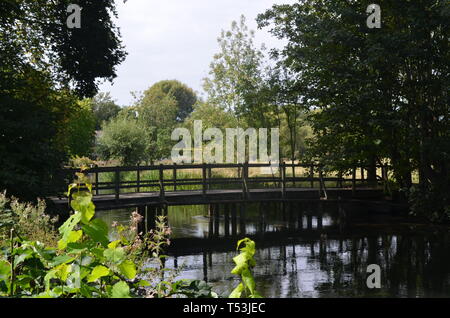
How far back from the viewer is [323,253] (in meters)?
17.0

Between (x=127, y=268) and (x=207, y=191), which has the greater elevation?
(x=127, y=268)

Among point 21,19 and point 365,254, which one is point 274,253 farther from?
point 21,19

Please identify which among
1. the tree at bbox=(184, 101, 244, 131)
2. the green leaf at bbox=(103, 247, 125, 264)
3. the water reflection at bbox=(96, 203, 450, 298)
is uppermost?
the tree at bbox=(184, 101, 244, 131)

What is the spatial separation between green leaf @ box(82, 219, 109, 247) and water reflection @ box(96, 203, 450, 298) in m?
8.73

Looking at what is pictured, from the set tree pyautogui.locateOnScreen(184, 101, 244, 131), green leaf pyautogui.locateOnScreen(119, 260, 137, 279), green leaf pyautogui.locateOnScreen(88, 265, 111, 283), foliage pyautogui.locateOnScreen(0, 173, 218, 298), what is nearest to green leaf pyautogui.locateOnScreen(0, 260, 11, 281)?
foliage pyautogui.locateOnScreen(0, 173, 218, 298)

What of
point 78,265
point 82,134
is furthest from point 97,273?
point 82,134

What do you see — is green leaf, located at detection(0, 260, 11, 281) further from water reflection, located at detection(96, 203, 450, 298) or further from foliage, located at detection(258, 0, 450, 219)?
foliage, located at detection(258, 0, 450, 219)

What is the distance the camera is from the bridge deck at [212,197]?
18828 mm

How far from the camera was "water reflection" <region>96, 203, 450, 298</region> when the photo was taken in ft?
40.9

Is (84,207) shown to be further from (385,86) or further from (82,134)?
(82,134)

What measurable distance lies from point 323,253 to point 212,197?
5576 mm

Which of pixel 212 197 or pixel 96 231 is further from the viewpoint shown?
pixel 212 197

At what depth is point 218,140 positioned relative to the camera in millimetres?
35375

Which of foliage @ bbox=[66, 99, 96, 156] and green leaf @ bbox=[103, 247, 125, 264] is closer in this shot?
green leaf @ bbox=[103, 247, 125, 264]
